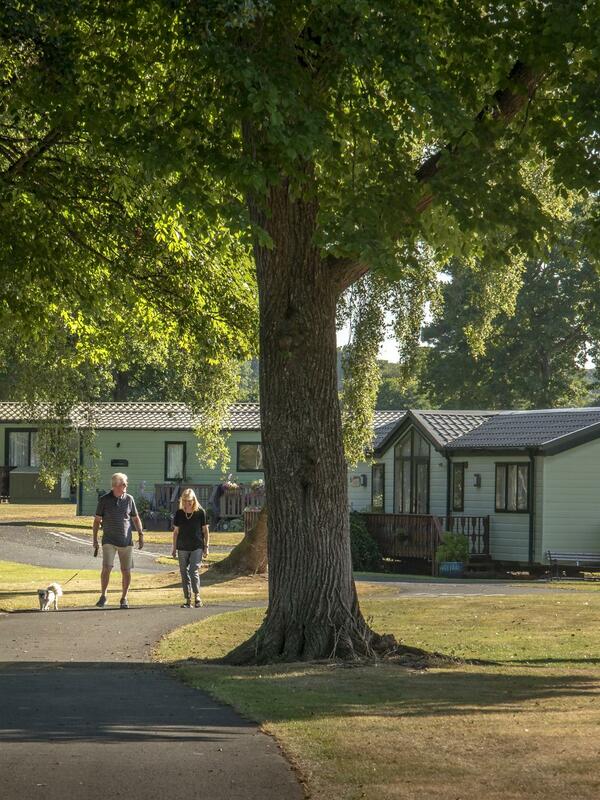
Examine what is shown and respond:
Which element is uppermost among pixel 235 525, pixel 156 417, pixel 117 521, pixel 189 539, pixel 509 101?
pixel 509 101

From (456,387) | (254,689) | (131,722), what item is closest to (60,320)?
(254,689)

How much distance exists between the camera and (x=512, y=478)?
37312 millimetres

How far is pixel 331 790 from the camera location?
7805 millimetres

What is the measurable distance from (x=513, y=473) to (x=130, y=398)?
36017 millimetres

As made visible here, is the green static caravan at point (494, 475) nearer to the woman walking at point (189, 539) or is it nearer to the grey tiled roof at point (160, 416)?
the grey tiled roof at point (160, 416)

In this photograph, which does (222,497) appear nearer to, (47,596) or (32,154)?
(47,596)

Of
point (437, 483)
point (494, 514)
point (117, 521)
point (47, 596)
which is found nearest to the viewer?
point (117, 521)

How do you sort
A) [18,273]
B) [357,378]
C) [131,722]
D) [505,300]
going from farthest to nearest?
[357,378] → [505,300] → [18,273] → [131,722]

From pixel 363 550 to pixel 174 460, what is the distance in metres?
18.6

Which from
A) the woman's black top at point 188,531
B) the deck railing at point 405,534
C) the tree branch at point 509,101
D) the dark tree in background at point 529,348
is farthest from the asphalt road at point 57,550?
the dark tree in background at point 529,348

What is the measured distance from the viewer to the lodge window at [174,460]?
54.3m

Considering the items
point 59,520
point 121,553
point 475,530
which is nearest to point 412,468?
Answer: point 475,530

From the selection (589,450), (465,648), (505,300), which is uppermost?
(505,300)

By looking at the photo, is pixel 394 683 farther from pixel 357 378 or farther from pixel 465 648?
pixel 357 378
